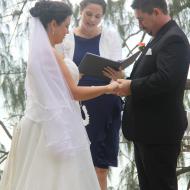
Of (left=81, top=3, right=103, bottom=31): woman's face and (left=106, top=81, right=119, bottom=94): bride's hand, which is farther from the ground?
(left=81, top=3, right=103, bottom=31): woman's face

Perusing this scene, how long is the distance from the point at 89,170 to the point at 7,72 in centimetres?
251

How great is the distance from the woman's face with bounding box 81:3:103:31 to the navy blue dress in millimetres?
88

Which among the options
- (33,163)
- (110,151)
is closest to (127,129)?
(33,163)

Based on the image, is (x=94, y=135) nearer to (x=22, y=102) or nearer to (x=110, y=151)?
(x=110, y=151)

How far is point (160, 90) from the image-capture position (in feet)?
10.1

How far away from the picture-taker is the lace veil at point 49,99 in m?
3.19

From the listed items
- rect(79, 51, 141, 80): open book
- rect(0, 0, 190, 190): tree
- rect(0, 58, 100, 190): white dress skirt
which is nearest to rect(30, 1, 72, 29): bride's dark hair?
rect(79, 51, 141, 80): open book

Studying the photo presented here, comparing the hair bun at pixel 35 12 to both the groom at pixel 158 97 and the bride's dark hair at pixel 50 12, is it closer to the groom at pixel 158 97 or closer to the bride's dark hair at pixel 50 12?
the bride's dark hair at pixel 50 12

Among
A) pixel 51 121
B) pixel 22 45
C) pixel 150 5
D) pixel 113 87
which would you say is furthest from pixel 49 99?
pixel 22 45

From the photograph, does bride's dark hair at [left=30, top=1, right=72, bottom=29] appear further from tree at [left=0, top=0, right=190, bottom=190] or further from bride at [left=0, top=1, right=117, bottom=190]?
tree at [left=0, top=0, right=190, bottom=190]

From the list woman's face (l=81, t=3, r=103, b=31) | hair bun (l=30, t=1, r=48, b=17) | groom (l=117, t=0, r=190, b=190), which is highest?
hair bun (l=30, t=1, r=48, b=17)

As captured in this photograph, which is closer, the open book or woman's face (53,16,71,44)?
woman's face (53,16,71,44)

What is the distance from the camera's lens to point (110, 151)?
401cm

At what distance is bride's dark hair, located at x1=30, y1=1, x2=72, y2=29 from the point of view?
3.25 metres
